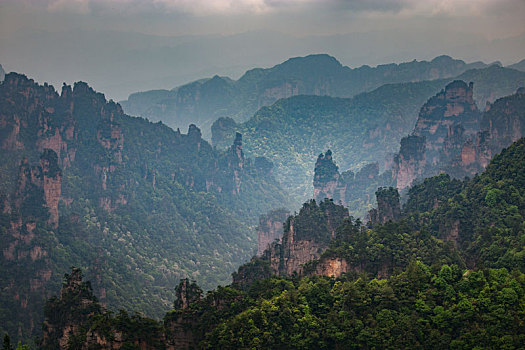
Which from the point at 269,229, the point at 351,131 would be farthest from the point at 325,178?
the point at 351,131

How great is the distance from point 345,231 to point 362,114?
14596 centimetres

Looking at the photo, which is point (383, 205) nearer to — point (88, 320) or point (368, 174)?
point (88, 320)

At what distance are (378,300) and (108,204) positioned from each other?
A: 6214cm

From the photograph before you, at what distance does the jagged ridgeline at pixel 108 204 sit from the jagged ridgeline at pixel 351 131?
1645 inches

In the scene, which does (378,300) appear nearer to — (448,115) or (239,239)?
(239,239)

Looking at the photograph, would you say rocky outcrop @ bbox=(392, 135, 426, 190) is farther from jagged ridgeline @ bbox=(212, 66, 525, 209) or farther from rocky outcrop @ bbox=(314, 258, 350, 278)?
rocky outcrop @ bbox=(314, 258, 350, 278)

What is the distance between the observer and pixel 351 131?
197750mm

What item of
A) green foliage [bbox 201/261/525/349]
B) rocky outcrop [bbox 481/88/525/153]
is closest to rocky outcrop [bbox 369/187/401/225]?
green foliage [bbox 201/261/525/349]

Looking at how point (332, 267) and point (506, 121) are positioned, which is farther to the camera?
point (506, 121)

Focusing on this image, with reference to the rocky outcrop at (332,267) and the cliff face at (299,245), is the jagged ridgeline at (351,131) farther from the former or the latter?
the rocky outcrop at (332,267)

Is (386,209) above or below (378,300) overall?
above

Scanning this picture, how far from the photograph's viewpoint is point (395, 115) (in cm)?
17775

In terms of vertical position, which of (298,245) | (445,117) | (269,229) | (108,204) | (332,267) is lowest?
(332,267)

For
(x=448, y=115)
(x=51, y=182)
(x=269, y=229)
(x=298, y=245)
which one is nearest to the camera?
(x=298, y=245)
